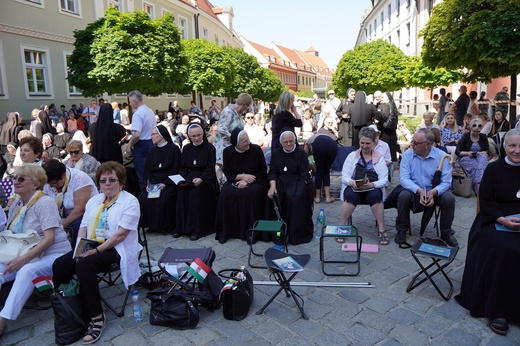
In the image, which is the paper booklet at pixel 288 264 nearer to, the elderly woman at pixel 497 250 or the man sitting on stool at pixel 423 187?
the elderly woman at pixel 497 250

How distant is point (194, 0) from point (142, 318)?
118 ft

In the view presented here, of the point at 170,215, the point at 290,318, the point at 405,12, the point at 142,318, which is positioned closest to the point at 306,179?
the point at 170,215

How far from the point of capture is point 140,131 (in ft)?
24.0

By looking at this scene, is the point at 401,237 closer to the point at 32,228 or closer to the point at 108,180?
the point at 108,180

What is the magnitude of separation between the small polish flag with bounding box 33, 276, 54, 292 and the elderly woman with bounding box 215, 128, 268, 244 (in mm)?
2450

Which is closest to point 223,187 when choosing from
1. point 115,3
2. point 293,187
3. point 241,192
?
point 241,192

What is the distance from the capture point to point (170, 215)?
627cm

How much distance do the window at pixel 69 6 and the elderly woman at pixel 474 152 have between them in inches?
760

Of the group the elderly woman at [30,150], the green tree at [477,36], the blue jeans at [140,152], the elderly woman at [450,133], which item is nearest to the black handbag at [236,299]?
the elderly woman at [30,150]

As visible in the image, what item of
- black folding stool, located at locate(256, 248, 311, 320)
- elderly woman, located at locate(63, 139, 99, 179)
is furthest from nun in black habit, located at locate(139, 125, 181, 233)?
black folding stool, located at locate(256, 248, 311, 320)

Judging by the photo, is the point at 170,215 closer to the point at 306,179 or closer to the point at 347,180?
the point at 306,179

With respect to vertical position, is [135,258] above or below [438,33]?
below

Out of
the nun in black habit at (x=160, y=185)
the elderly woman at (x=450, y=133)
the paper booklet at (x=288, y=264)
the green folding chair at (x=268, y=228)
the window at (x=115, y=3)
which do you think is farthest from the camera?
the window at (x=115, y=3)

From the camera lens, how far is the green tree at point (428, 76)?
58.7ft
